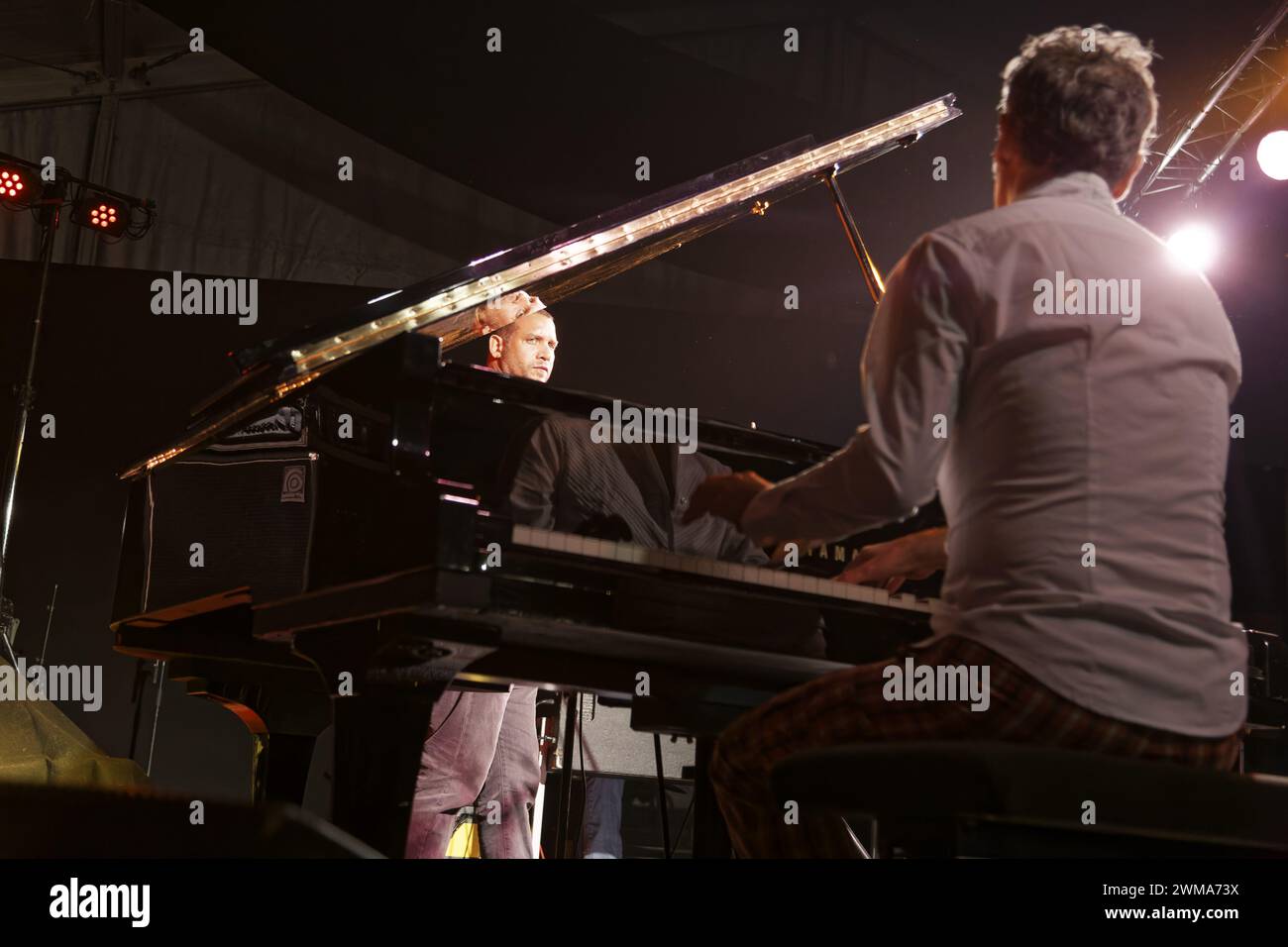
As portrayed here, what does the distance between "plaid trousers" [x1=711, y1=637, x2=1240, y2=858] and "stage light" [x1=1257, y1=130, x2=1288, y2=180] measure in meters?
3.83

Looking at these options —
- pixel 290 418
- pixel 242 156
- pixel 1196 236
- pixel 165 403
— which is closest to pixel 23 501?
pixel 165 403

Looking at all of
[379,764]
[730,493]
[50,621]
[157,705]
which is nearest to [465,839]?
[379,764]

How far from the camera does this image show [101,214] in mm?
5859

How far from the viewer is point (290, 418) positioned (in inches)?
94.4

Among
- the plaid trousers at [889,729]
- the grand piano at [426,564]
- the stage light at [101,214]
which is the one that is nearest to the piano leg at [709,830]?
the grand piano at [426,564]

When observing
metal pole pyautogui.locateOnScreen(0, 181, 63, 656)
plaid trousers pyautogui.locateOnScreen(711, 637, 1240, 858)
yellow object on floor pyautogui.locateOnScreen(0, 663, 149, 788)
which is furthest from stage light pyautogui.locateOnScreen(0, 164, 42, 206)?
plaid trousers pyautogui.locateOnScreen(711, 637, 1240, 858)

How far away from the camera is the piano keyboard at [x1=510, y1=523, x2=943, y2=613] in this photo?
197 cm

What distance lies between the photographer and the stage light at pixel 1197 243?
5043 millimetres

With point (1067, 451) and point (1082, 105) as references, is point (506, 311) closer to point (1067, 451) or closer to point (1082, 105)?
point (1082, 105)

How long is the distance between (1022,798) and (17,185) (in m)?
5.73

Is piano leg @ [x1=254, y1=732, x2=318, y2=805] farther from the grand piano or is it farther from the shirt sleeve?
the shirt sleeve

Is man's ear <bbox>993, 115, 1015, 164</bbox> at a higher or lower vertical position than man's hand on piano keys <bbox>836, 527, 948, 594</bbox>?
higher

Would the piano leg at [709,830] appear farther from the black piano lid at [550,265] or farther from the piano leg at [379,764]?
the black piano lid at [550,265]
